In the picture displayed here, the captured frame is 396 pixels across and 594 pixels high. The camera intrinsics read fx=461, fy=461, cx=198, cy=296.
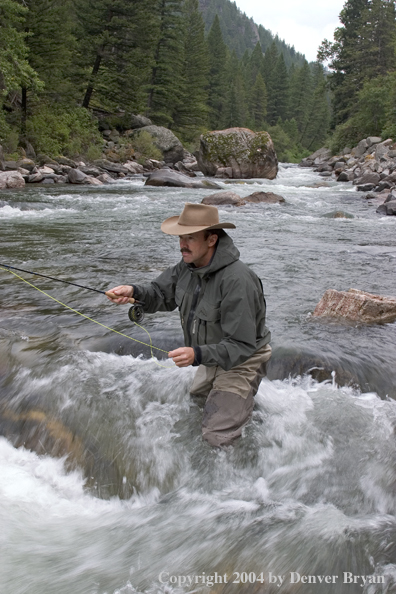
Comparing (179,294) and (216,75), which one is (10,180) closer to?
(179,294)

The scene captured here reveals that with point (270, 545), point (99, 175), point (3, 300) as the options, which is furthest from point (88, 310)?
point (99, 175)

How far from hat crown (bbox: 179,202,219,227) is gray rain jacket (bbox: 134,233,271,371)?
19 centimetres

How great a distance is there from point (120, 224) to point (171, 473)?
954 cm

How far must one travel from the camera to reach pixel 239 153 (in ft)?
93.2

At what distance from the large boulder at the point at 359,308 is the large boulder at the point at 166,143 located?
29.8 meters

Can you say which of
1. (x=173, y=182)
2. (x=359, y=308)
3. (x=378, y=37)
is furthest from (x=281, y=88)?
(x=359, y=308)

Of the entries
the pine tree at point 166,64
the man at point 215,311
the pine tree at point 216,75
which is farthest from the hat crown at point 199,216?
the pine tree at point 216,75

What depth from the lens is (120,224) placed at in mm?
12242

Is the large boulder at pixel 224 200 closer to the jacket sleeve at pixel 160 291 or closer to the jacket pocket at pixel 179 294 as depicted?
the jacket sleeve at pixel 160 291

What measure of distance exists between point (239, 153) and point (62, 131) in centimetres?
1054

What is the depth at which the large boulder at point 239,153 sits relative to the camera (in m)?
28.4

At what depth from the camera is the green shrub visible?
976 inches

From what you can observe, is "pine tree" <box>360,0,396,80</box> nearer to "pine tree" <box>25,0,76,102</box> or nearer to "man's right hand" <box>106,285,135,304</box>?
"pine tree" <box>25,0,76,102</box>

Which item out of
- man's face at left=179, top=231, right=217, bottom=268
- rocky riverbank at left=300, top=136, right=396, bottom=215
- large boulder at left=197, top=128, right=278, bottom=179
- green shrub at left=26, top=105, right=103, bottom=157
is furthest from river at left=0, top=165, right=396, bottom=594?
large boulder at left=197, top=128, right=278, bottom=179
